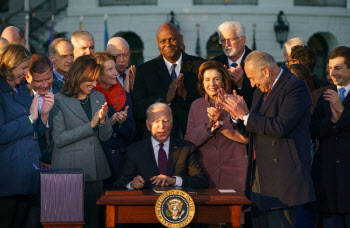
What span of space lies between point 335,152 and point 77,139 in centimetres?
225

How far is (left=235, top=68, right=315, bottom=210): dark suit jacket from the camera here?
5402 mm

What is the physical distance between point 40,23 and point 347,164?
18059 millimetres

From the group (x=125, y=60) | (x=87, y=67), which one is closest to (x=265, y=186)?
(x=87, y=67)

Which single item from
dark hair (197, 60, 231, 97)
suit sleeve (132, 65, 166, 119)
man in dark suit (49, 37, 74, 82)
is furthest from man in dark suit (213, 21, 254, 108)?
man in dark suit (49, 37, 74, 82)

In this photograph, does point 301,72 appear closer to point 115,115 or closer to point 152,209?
point 115,115

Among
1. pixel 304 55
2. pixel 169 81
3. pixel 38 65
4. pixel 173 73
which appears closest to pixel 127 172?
pixel 38 65

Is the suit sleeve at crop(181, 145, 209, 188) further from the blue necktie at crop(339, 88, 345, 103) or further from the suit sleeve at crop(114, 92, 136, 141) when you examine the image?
the blue necktie at crop(339, 88, 345, 103)

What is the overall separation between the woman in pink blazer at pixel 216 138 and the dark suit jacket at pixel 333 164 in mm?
664

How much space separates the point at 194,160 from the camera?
19.4ft

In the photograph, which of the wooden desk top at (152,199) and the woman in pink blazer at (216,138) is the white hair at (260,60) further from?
the wooden desk top at (152,199)

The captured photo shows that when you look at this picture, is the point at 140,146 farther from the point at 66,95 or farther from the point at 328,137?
the point at 328,137

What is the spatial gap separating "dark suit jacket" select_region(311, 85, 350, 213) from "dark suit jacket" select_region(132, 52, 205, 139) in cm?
129

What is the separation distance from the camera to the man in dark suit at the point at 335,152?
6039mm

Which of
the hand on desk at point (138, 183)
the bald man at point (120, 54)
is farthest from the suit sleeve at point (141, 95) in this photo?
the hand on desk at point (138, 183)
